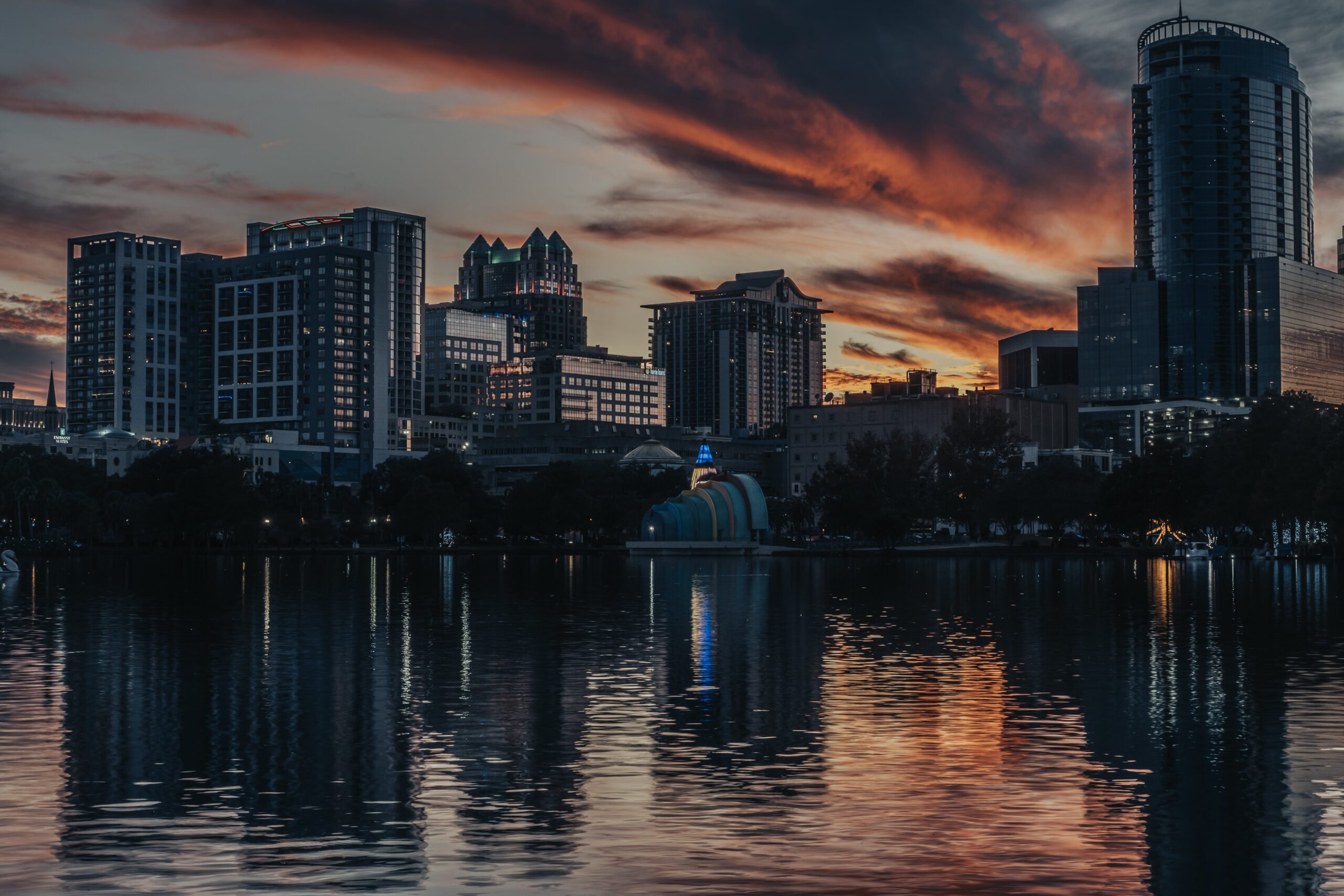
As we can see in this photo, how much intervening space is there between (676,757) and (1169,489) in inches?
6104

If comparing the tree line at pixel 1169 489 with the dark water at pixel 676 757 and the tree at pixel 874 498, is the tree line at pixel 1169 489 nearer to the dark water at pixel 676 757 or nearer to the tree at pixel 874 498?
the tree at pixel 874 498

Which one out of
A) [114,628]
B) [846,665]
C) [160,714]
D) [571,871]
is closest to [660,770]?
[571,871]

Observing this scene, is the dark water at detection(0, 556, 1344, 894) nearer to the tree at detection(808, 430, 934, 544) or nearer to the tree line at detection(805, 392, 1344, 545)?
the tree line at detection(805, 392, 1344, 545)

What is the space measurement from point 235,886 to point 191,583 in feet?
296

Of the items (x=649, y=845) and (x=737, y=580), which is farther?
(x=737, y=580)

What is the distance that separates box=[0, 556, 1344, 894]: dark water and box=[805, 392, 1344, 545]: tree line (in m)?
90.2

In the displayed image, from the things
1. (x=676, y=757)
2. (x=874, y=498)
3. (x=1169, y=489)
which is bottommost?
(x=676, y=757)

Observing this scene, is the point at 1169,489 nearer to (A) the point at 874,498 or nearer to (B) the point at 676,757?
(A) the point at 874,498

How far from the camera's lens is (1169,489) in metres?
172

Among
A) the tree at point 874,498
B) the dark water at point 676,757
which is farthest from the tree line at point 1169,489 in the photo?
the dark water at point 676,757

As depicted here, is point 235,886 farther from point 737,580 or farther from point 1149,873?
point 737,580

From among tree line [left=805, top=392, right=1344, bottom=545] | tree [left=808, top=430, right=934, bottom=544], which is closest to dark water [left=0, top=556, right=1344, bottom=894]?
tree line [left=805, top=392, right=1344, bottom=545]

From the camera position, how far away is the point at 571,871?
60.4 ft

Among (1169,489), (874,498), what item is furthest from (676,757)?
(874,498)
